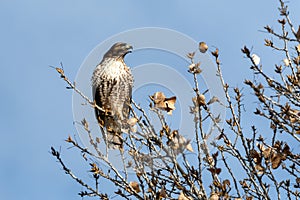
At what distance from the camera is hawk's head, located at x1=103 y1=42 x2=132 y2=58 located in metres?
6.33

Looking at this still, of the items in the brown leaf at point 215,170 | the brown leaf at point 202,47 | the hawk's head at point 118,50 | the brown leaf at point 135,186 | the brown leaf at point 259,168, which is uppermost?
the hawk's head at point 118,50

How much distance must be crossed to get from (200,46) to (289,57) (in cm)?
94

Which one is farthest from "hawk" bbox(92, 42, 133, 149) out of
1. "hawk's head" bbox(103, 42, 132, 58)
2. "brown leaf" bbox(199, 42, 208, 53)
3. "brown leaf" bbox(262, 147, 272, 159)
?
"brown leaf" bbox(262, 147, 272, 159)

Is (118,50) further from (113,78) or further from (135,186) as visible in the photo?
(135,186)

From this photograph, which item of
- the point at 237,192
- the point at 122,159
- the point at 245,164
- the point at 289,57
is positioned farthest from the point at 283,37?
the point at 122,159

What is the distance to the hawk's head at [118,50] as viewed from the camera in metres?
6.33

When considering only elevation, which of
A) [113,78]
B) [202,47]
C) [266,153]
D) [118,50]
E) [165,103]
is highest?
[118,50]

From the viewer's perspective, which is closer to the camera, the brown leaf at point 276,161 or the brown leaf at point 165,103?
the brown leaf at point 165,103

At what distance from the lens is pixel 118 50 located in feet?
20.9

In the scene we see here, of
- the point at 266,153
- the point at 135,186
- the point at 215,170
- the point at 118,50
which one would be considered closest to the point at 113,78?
the point at 118,50

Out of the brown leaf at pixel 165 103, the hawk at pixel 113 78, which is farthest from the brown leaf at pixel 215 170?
the hawk at pixel 113 78

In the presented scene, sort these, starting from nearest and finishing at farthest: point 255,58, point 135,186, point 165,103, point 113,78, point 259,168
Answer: point 165,103
point 259,168
point 135,186
point 255,58
point 113,78

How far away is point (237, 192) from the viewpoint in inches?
151

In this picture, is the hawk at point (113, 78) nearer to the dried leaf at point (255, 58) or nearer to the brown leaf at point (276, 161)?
the dried leaf at point (255, 58)
